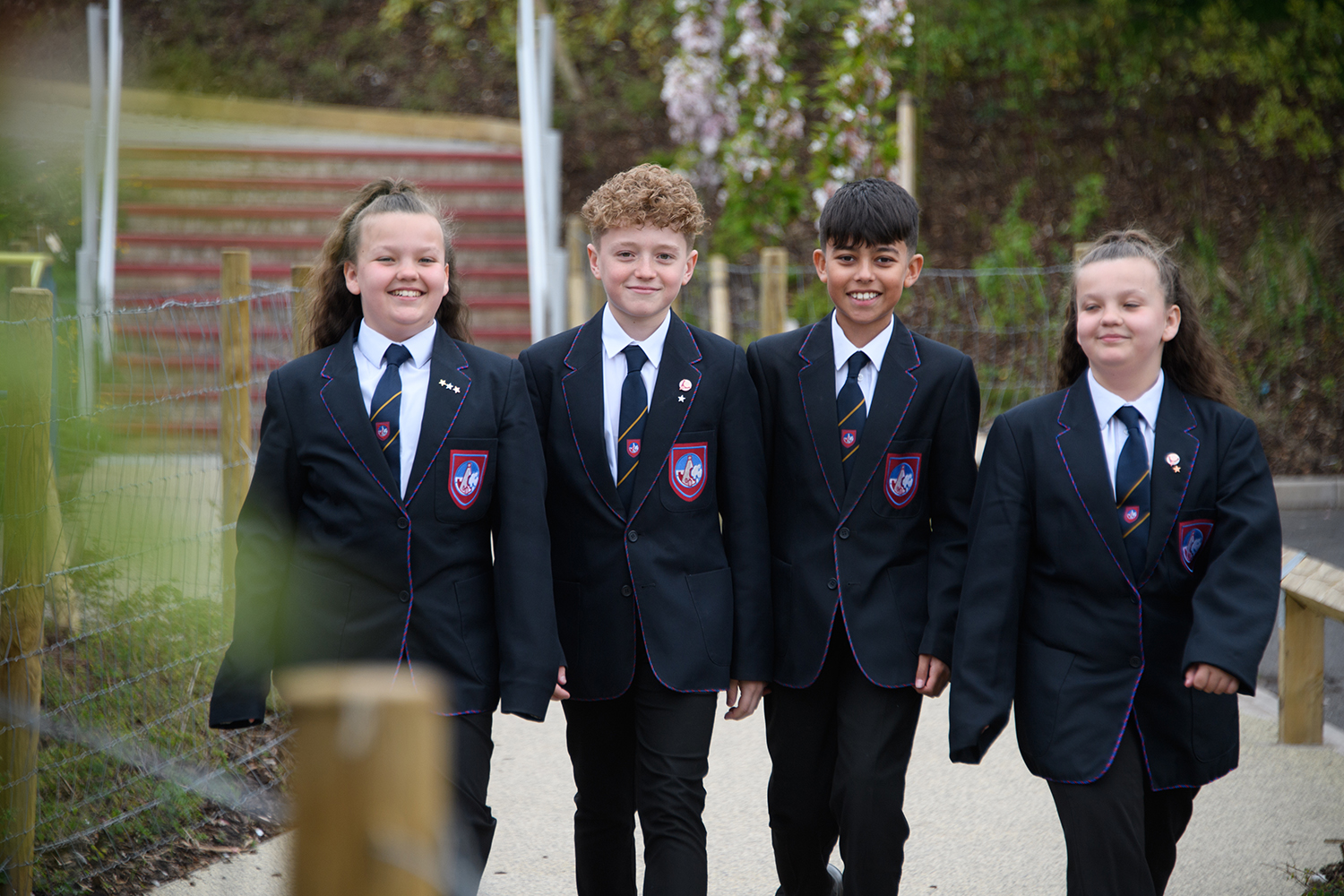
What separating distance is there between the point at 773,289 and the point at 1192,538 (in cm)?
462

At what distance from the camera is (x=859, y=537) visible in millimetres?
2893

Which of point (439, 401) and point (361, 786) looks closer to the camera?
point (361, 786)

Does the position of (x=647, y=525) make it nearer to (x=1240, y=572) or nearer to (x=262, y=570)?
(x=262, y=570)

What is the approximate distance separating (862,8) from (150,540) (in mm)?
9160

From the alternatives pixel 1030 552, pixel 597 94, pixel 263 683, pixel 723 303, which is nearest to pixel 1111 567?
pixel 1030 552

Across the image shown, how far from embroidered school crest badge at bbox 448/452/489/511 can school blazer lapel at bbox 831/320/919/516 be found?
811 millimetres

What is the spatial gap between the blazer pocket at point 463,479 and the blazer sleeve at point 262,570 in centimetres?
30

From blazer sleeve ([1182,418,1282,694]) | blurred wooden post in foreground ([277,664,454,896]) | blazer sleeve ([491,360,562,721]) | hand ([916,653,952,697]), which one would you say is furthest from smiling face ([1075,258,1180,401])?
blurred wooden post in foreground ([277,664,454,896])

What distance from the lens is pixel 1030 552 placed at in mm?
2746

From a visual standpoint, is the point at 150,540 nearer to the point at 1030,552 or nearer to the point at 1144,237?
the point at 1030,552

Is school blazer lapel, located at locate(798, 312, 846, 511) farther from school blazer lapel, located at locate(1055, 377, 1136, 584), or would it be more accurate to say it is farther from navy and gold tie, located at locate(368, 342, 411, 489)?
navy and gold tie, located at locate(368, 342, 411, 489)

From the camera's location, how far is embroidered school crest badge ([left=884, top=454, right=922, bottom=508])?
291 centimetres

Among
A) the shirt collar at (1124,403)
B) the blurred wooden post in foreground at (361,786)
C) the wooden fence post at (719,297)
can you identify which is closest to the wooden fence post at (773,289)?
the wooden fence post at (719,297)

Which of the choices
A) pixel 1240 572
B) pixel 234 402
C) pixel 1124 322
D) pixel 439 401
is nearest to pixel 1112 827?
pixel 1240 572
